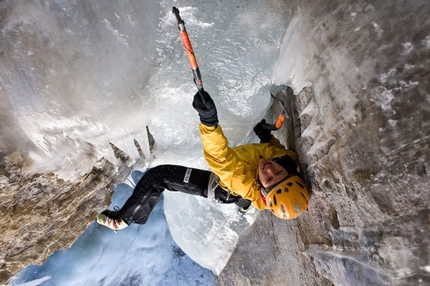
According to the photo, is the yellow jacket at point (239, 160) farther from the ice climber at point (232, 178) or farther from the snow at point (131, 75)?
the snow at point (131, 75)

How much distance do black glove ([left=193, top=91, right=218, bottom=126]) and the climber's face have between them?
71cm

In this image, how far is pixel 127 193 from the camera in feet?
17.2

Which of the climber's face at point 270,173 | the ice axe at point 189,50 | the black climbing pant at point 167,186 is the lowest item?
the black climbing pant at point 167,186

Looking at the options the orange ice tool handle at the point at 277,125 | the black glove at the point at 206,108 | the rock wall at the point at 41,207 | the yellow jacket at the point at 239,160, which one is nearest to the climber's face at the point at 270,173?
the yellow jacket at the point at 239,160

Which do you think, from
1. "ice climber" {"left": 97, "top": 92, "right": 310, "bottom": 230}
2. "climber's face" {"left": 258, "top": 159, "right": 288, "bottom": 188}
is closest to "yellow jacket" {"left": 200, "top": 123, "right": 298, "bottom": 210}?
"ice climber" {"left": 97, "top": 92, "right": 310, "bottom": 230}

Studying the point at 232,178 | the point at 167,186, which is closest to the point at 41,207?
the point at 167,186

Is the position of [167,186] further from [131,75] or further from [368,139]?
[368,139]

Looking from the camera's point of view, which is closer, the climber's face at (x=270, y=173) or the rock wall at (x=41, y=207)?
the rock wall at (x=41, y=207)

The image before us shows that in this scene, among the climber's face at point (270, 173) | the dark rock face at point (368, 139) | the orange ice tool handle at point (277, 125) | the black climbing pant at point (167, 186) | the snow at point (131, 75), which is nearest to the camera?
the dark rock face at point (368, 139)

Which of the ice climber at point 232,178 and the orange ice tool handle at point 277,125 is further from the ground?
the orange ice tool handle at point 277,125

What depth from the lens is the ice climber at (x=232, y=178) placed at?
2.41 meters

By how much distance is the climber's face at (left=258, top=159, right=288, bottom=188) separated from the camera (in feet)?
8.34

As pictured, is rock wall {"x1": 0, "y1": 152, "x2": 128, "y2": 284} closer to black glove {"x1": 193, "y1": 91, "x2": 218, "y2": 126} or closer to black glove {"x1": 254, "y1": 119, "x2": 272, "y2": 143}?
black glove {"x1": 193, "y1": 91, "x2": 218, "y2": 126}

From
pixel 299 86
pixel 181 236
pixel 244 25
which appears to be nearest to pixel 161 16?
pixel 244 25
